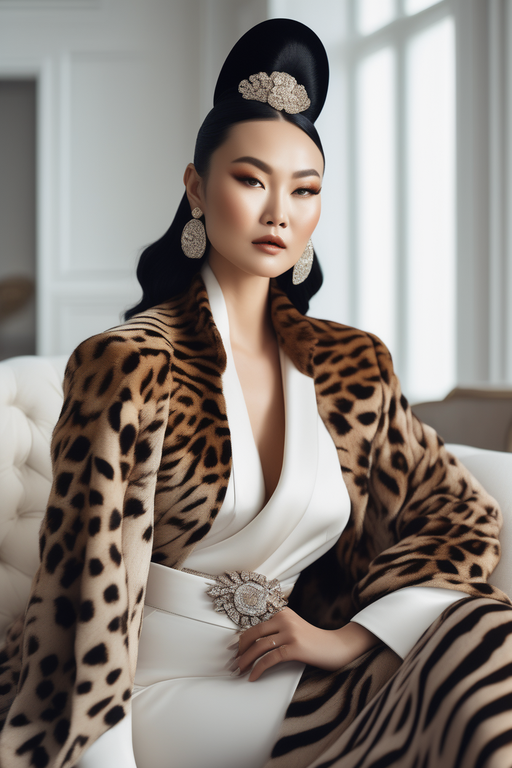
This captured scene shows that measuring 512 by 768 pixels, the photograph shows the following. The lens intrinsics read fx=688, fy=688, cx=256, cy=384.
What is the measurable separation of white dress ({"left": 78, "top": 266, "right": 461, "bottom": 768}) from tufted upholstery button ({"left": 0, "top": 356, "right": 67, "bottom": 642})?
487mm

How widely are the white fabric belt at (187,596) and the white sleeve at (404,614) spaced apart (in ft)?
0.67

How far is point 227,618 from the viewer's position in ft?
3.26

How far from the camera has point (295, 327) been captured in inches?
46.6

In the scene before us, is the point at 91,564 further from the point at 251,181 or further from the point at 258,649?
the point at 251,181

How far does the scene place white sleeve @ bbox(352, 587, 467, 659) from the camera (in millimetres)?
904

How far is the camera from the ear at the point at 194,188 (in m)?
1.12

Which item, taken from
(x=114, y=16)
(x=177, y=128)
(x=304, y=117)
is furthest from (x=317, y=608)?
(x=114, y=16)

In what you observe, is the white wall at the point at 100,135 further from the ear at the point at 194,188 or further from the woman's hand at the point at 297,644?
the woman's hand at the point at 297,644

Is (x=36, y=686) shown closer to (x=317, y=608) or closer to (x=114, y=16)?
(x=317, y=608)

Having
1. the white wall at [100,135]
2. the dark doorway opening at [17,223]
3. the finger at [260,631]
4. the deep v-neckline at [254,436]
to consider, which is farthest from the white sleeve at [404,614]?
the dark doorway opening at [17,223]

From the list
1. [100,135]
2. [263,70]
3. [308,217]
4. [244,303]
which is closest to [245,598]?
[244,303]

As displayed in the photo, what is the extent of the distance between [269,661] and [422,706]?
251 millimetres

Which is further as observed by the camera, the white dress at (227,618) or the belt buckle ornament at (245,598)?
the belt buckle ornament at (245,598)

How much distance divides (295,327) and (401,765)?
27.2 inches
